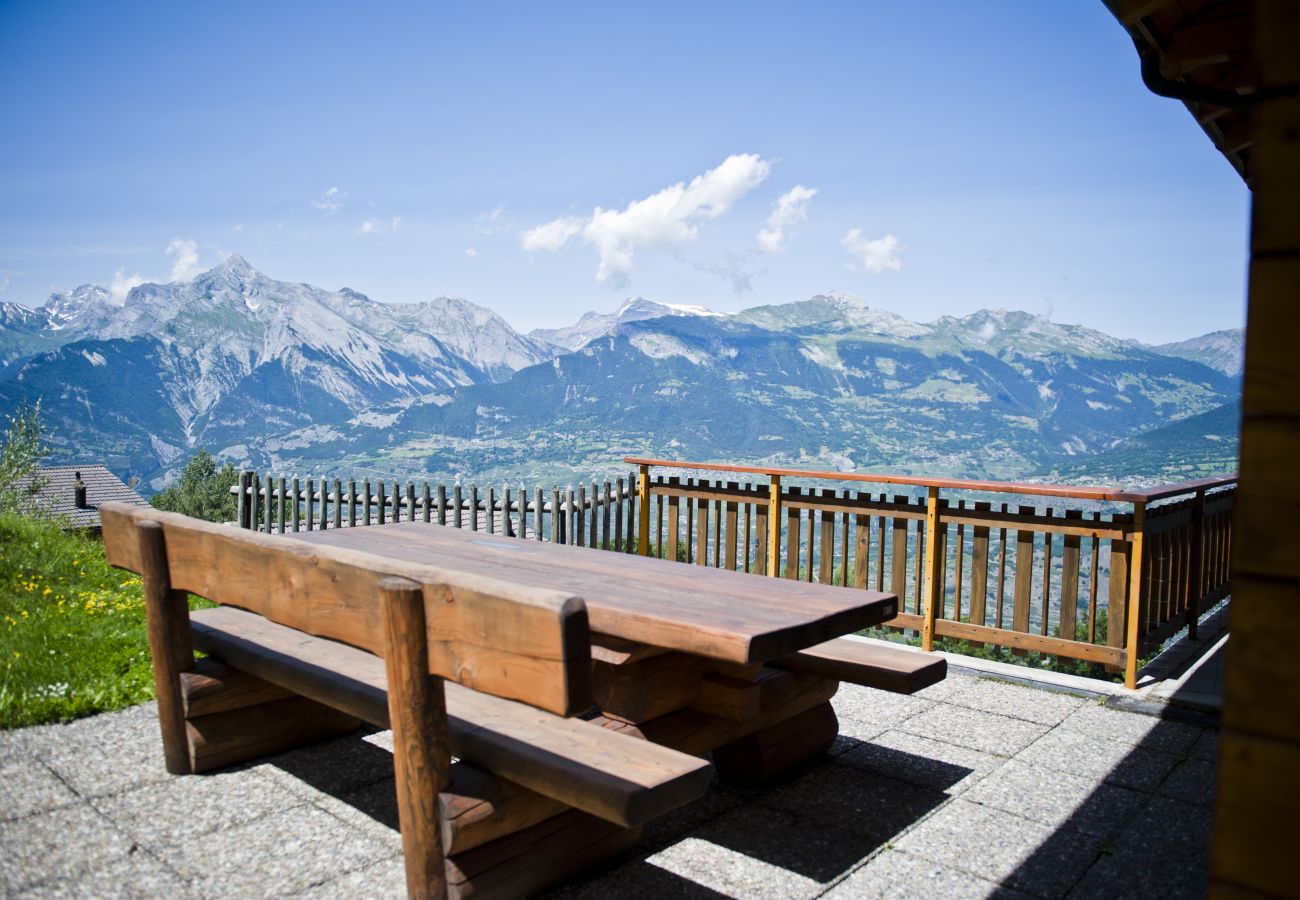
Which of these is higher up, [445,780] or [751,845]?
[445,780]

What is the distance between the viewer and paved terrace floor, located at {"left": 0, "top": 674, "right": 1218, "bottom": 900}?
2.90m

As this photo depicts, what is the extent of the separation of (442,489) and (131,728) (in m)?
6.04

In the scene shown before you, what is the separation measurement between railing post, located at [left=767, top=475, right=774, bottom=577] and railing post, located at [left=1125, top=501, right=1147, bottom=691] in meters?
2.40

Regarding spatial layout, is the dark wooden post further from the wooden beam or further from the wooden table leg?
the wooden beam

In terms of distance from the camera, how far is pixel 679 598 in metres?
3.14

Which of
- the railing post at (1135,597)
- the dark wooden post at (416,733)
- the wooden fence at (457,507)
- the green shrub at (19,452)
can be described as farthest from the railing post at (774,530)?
the green shrub at (19,452)

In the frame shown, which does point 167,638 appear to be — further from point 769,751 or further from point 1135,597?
point 1135,597

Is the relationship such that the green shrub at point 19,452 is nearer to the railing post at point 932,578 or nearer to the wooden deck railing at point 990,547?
the wooden deck railing at point 990,547

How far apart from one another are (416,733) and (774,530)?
4638 mm

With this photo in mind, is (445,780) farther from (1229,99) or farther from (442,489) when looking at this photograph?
(442,489)

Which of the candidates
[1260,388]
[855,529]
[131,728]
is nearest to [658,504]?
[855,529]

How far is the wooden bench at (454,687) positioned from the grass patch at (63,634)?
1.36 m

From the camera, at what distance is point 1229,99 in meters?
3.32

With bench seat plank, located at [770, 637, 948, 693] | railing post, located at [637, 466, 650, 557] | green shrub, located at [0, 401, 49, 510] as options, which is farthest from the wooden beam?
green shrub, located at [0, 401, 49, 510]
